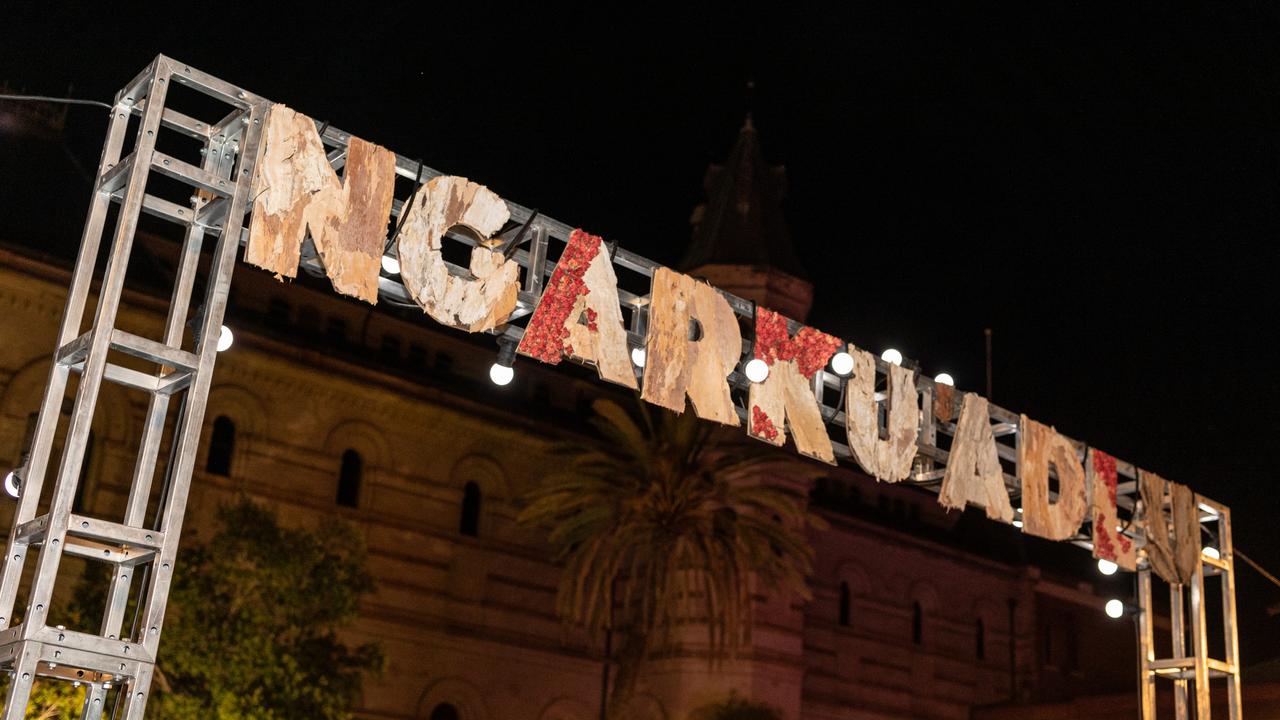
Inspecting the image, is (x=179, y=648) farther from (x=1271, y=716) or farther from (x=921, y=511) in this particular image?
(x=921, y=511)

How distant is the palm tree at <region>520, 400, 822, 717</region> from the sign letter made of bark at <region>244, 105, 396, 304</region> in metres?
16.8

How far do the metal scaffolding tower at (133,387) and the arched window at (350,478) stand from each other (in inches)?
775

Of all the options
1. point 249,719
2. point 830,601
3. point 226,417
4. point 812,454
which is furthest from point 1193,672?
point 830,601

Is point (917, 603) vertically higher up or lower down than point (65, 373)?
higher up

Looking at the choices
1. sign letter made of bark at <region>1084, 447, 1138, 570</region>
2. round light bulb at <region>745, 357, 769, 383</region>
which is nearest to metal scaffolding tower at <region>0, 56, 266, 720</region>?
round light bulb at <region>745, 357, 769, 383</region>

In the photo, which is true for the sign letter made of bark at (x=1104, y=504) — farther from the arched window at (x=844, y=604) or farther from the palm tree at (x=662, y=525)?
Result: the arched window at (x=844, y=604)

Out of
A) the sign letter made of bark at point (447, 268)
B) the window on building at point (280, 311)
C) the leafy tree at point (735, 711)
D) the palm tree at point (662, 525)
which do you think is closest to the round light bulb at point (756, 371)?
Answer: the sign letter made of bark at point (447, 268)

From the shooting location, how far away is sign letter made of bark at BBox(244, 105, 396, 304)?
369 inches

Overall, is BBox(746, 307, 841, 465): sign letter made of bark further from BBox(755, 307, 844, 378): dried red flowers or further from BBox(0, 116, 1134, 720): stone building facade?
BBox(0, 116, 1134, 720): stone building facade

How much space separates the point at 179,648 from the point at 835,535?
2025 cm

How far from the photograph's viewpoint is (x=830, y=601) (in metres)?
35.3

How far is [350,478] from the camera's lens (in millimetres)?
28812

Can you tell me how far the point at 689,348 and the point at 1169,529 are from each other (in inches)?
275

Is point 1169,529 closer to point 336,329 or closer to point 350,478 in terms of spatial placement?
point 350,478
